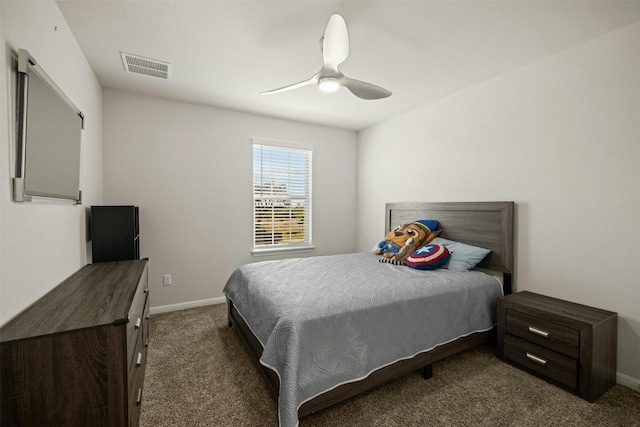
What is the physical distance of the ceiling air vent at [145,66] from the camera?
240 cm

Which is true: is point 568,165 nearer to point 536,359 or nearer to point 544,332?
point 544,332

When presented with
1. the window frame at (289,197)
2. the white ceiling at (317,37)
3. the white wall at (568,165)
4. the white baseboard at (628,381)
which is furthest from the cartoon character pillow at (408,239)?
the white baseboard at (628,381)

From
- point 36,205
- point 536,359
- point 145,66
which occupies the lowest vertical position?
point 536,359

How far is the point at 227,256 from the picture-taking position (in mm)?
3688

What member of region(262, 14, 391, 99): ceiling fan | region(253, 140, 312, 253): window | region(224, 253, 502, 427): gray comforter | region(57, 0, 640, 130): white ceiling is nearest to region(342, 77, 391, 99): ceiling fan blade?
region(262, 14, 391, 99): ceiling fan

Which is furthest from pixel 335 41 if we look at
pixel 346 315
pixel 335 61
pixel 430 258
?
pixel 430 258

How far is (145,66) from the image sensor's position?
253 cm

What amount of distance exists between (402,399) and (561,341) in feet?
3.98

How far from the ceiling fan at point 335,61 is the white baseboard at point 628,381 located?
2734mm

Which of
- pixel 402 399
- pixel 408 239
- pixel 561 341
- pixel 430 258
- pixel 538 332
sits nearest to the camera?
pixel 402 399

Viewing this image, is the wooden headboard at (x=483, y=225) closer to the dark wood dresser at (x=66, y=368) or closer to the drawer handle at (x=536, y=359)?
the drawer handle at (x=536, y=359)

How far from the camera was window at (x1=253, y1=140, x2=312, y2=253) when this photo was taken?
3930mm

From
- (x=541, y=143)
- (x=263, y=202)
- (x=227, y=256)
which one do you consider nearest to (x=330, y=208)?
(x=263, y=202)

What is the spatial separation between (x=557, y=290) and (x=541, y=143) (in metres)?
1.28
